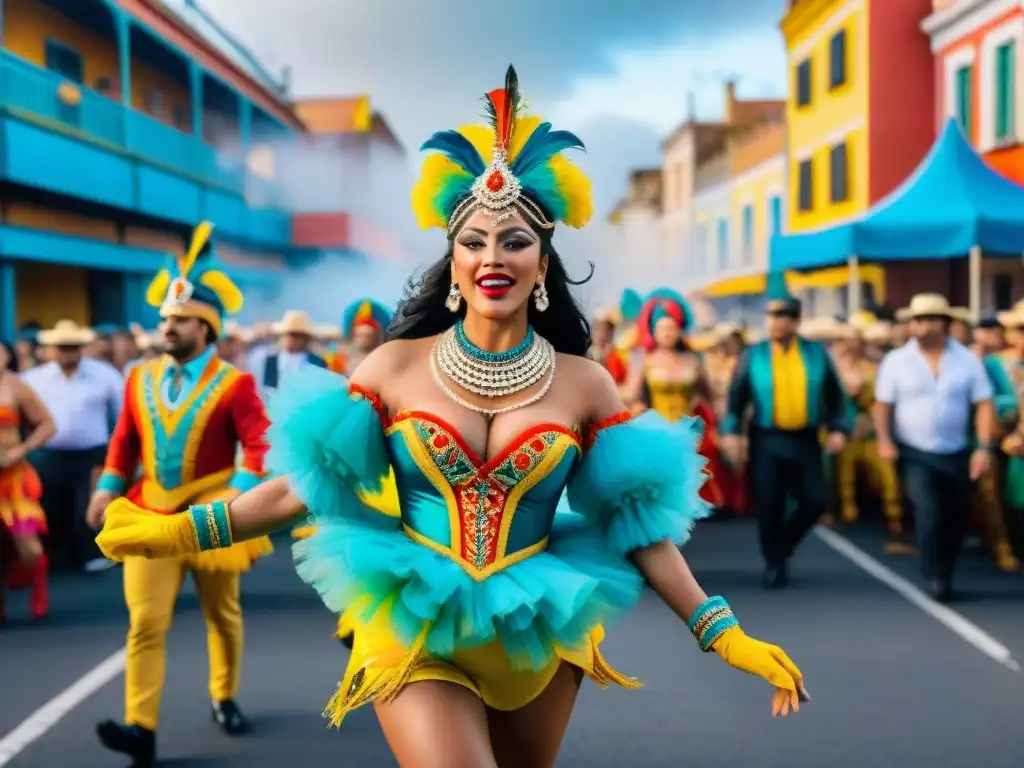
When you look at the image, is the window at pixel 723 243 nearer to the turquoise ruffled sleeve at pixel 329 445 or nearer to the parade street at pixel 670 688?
the parade street at pixel 670 688

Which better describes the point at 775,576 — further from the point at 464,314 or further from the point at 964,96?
the point at 964,96

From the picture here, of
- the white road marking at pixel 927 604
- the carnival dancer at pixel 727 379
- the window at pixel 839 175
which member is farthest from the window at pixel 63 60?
the window at pixel 839 175

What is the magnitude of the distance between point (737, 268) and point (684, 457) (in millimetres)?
43978

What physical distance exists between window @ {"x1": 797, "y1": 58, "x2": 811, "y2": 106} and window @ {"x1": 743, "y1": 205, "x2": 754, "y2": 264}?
31.6ft

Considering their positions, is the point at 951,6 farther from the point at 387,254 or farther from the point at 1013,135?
the point at 387,254

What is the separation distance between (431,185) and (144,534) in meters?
1.19

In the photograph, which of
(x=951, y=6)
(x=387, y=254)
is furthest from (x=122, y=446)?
(x=387, y=254)

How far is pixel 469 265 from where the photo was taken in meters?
3.90

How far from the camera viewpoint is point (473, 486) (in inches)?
149

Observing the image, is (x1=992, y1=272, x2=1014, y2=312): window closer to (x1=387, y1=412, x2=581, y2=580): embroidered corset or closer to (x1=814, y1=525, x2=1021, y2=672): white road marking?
(x1=814, y1=525, x2=1021, y2=672): white road marking

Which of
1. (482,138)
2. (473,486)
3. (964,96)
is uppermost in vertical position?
(964,96)

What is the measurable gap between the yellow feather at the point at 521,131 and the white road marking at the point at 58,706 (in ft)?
11.6

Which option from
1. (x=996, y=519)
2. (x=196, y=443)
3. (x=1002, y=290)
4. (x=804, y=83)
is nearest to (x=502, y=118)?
(x=196, y=443)

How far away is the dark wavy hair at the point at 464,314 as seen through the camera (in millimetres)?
4145
